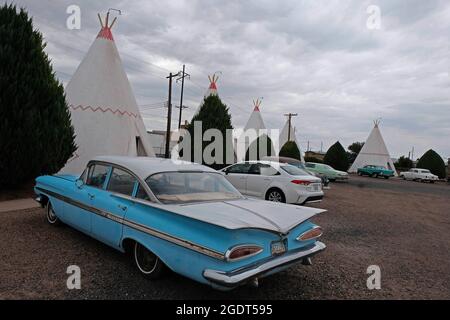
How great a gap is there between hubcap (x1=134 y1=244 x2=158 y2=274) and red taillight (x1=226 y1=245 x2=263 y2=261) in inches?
41.4

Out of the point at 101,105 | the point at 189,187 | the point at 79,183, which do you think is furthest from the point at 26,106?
the point at 189,187

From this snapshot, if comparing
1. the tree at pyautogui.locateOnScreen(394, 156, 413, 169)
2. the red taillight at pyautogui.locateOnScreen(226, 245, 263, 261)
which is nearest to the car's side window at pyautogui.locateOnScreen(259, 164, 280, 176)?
the red taillight at pyautogui.locateOnScreen(226, 245, 263, 261)

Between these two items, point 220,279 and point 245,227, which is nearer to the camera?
point 220,279

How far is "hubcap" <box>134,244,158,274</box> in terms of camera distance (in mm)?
3363

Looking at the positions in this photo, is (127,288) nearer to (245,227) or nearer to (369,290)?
(245,227)

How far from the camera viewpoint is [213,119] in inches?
653

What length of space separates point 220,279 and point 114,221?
5.64 feet

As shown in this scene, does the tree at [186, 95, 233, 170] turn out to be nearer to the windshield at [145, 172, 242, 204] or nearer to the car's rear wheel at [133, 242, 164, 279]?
the windshield at [145, 172, 242, 204]

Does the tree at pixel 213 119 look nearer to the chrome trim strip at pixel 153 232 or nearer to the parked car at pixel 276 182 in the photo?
the parked car at pixel 276 182

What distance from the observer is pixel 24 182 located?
862 centimetres

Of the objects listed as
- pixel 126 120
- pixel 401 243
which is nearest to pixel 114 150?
pixel 126 120

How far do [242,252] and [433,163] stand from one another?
39.1 m

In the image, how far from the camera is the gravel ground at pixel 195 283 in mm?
3178

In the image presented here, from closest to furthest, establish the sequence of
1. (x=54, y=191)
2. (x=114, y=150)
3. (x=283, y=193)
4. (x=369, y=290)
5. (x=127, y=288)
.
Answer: (x=127, y=288), (x=369, y=290), (x=54, y=191), (x=283, y=193), (x=114, y=150)
